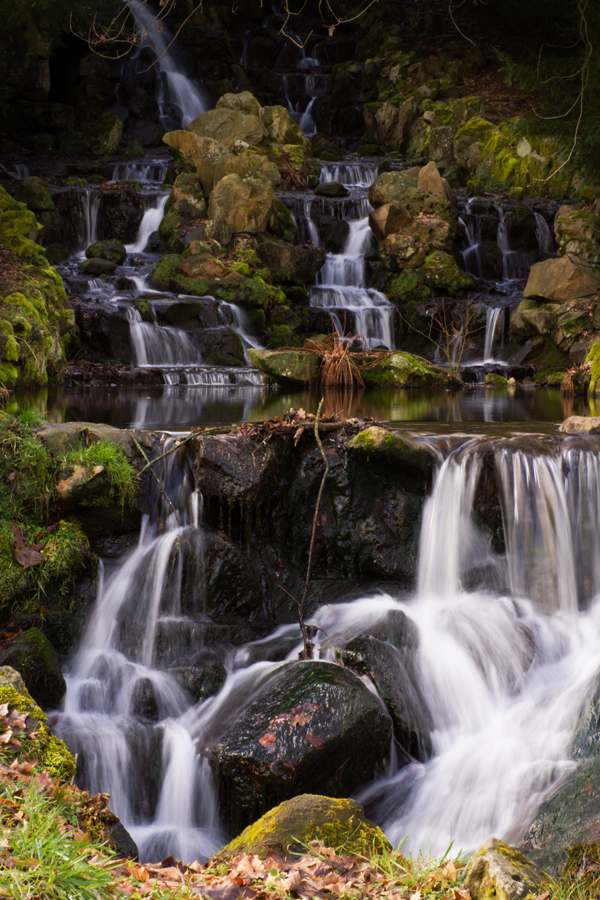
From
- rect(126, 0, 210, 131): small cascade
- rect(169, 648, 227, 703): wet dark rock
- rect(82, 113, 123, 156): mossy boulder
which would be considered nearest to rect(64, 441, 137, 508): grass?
rect(169, 648, 227, 703): wet dark rock

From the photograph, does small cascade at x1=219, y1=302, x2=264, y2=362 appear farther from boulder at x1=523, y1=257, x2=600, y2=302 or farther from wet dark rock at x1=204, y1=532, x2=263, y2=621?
Answer: wet dark rock at x1=204, y1=532, x2=263, y2=621

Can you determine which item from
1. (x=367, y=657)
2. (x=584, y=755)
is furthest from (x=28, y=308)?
(x=584, y=755)

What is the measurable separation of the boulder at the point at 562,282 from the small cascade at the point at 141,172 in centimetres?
1419

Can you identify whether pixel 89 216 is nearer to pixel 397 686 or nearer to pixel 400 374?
pixel 400 374

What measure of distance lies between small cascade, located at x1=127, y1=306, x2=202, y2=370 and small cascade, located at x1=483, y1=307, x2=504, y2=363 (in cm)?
738

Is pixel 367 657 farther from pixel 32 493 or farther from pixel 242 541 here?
pixel 32 493

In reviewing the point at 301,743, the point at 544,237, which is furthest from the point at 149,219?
the point at 301,743

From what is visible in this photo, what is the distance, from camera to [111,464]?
5.06 meters

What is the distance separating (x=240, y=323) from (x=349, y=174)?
10.7 m

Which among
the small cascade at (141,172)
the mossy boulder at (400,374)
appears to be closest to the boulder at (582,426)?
the mossy boulder at (400,374)

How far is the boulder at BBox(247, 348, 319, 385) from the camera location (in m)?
12.5

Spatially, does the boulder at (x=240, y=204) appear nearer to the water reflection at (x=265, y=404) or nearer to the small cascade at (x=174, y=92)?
the water reflection at (x=265, y=404)

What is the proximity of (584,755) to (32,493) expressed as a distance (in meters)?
4.01

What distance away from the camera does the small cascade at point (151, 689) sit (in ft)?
12.3
